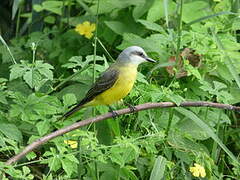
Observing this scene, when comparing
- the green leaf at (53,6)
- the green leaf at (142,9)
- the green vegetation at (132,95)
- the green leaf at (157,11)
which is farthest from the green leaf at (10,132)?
the green leaf at (53,6)

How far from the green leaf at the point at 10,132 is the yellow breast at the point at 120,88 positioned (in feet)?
1.67

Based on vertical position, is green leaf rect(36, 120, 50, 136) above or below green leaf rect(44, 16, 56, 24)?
above

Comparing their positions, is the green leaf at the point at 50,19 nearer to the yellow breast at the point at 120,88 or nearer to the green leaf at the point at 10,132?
the yellow breast at the point at 120,88

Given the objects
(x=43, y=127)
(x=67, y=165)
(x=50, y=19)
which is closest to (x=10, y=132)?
(x=43, y=127)

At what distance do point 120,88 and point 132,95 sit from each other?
5.5 inches

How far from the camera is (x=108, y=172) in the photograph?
342 centimetres

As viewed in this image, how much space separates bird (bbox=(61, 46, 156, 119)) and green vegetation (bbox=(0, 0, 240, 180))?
0.19ft

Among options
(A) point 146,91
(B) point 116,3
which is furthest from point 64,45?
(A) point 146,91

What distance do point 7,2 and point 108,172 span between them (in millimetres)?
2923

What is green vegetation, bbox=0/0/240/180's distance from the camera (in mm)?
3121

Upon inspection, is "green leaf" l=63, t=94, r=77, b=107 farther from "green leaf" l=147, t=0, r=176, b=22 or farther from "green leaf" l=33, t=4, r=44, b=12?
"green leaf" l=33, t=4, r=44, b=12

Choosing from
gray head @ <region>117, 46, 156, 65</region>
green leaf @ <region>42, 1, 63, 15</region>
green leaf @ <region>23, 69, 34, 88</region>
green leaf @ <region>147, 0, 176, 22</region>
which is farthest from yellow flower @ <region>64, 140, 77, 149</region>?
green leaf @ <region>42, 1, 63, 15</region>

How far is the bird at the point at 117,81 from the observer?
3.51 meters

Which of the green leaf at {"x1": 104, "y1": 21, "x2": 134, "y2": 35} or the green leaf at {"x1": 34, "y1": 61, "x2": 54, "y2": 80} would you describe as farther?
the green leaf at {"x1": 104, "y1": 21, "x2": 134, "y2": 35}
